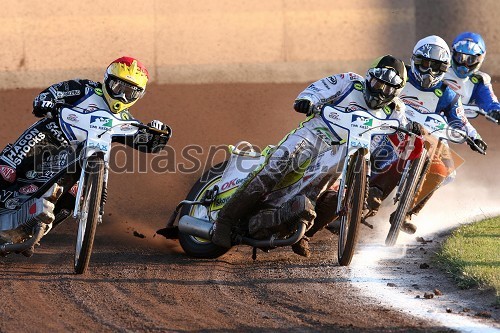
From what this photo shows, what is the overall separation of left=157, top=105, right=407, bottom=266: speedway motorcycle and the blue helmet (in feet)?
12.6

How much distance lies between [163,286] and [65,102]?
2.06 m

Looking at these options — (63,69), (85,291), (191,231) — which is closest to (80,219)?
(85,291)

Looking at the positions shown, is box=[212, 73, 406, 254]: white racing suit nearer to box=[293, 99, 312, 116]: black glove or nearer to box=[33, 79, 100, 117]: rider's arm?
box=[293, 99, 312, 116]: black glove

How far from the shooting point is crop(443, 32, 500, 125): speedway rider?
1247 centimetres

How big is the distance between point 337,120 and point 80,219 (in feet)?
7.85

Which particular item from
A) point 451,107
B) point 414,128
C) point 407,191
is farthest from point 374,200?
point 451,107

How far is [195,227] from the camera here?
950cm

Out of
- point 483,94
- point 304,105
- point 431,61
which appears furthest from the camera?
point 483,94

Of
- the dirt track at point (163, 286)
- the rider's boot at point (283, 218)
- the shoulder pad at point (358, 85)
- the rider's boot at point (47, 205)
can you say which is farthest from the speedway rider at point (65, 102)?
the shoulder pad at point (358, 85)

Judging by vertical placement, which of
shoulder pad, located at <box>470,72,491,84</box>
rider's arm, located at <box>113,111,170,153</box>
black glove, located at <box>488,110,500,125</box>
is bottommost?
black glove, located at <box>488,110,500,125</box>

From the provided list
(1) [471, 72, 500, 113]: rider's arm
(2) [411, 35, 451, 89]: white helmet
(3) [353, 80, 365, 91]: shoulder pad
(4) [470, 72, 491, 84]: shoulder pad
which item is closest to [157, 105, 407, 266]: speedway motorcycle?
→ (3) [353, 80, 365, 91]: shoulder pad

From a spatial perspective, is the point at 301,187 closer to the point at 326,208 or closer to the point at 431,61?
the point at 326,208

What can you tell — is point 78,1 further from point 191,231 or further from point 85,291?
point 85,291

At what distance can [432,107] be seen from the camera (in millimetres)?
11055
